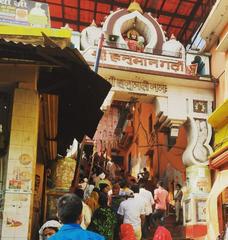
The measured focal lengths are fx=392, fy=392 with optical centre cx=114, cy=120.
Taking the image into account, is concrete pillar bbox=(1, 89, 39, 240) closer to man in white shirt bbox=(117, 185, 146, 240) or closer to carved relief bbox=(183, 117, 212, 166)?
man in white shirt bbox=(117, 185, 146, 240)

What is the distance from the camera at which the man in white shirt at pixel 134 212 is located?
804 centimetres

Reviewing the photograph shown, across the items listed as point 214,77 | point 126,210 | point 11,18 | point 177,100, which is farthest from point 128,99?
point 11,18

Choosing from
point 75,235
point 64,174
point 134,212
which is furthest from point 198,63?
point 75,235

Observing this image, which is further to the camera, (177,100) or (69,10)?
(69,10)

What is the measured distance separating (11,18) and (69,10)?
31.2 feet

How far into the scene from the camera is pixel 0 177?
4.98 meters

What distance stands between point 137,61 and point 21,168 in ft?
26.6

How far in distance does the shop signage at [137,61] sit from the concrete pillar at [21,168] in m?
7.04

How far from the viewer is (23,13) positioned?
695cm

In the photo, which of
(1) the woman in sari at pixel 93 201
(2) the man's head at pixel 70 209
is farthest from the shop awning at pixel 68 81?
(2) the man's head at pixel 70 209

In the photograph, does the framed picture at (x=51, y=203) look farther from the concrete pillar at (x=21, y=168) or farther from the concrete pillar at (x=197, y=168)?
the concrete pillar at (x=197, y=168)

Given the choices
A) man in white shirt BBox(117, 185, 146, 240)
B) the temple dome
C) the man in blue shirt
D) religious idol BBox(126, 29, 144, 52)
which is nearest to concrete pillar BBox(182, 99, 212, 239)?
the temple dome

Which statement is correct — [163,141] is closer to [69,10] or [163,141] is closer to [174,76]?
[174,76]

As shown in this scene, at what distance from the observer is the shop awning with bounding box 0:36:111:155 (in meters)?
4.53
